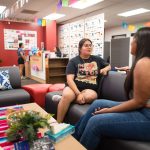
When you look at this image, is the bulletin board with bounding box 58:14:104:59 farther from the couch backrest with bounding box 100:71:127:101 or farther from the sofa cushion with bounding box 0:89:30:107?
the sofa cushion with bounding box 0:89:30:107

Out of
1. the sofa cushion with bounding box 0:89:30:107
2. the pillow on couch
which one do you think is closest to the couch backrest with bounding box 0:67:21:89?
the pillow on couch

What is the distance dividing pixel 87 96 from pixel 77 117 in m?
0.31

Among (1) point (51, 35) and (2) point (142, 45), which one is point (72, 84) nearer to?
(2) point (142, 45)

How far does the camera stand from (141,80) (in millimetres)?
1199

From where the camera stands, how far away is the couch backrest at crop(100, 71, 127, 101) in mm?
2182

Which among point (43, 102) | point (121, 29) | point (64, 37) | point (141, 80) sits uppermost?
point (121, 29)

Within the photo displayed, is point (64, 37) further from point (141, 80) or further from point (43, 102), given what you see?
point (141, 80)

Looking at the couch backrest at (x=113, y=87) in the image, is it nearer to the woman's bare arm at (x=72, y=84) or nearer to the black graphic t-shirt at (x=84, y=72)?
the black graphic t-shirt at (x=84, y=72)

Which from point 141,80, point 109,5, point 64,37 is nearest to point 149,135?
point 141,80

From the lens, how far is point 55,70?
606 centimetres

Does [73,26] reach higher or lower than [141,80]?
higher

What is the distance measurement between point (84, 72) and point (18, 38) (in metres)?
6.68

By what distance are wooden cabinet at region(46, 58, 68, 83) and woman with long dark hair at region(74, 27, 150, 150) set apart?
180 inches

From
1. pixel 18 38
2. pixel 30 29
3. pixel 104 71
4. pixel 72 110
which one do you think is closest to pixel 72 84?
pixel 72 110
